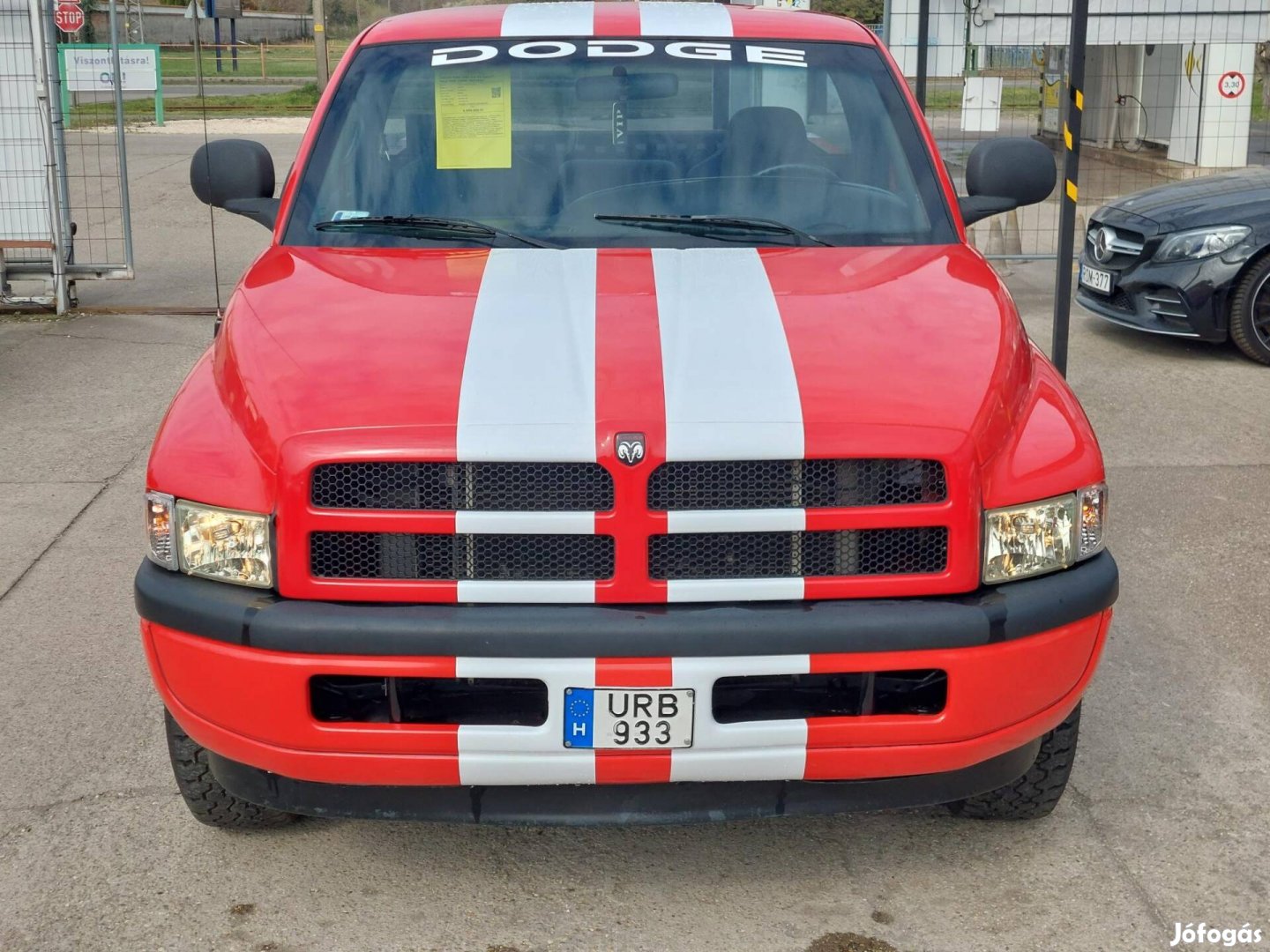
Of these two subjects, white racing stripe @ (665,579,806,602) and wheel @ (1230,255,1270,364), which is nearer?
white racing stripe @ (665,579,806,602)

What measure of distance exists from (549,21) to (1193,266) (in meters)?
5.27

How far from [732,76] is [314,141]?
1.18 meters

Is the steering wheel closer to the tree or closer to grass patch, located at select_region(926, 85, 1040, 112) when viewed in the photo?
grass patch, located at select_region(926, 85, 1040, 112)

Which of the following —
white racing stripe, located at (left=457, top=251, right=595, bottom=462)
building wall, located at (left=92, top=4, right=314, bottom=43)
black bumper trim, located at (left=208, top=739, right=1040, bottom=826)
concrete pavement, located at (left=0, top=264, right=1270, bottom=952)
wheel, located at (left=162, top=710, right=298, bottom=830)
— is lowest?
concrete pavement, located at (left=0, top=264, right=1270, bottom=952)

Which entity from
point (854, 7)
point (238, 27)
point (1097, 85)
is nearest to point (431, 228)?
point (1097, 85)

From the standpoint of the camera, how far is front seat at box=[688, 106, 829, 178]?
414 centimetres

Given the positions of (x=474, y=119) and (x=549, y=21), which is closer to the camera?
(x=474, y=119)

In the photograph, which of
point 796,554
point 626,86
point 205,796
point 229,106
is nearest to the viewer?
point 796,554

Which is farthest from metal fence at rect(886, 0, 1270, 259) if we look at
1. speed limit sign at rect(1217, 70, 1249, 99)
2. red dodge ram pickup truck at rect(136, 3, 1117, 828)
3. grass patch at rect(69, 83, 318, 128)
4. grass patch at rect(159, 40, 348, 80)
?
grass patch at rect(159, 40, 348, 80)

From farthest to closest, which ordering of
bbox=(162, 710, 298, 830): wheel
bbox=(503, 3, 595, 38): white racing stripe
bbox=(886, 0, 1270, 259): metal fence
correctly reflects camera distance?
bbox=(886, 0, 1270, 259): metal fence, bbox=(503, 3, 595, 38): white racing stripe, bbox=(162, 710, 298, 830): wheel

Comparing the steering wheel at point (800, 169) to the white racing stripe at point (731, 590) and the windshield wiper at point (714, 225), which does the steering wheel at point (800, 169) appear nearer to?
the windshield wiper at point (714, 225)

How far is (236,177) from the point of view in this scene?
175 inches

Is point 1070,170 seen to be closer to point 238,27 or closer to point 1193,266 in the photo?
point 1193,266

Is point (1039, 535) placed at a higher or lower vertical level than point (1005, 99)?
lower
